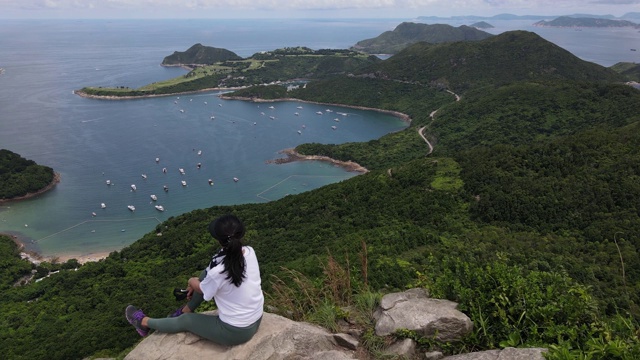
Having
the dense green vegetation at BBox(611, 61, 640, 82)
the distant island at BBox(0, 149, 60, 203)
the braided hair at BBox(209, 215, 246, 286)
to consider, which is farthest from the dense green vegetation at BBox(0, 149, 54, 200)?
the dense green vegetation at BBox(611, 61, 640, 82)

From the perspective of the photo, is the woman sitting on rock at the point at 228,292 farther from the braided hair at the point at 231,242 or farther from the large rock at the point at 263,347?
the large rock at the point at 263,347

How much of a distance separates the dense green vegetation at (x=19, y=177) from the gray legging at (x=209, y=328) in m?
52.0

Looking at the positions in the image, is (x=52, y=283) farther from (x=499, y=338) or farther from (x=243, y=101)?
(x=243, y=101)

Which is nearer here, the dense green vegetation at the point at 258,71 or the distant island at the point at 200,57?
the dense green vegetation at the point at 258,71

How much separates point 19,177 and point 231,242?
5473cm

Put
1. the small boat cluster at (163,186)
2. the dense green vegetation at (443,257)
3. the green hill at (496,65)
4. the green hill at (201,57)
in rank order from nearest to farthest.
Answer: the dense green vegetation at (443,257)
the small boat cluster at (163,186)
the green hill at (496,65)
the green hill at (201,57)

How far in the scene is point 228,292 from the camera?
446 centimetres

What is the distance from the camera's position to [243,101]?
96.7 meters

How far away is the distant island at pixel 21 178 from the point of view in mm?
44438

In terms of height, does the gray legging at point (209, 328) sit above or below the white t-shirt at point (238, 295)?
below

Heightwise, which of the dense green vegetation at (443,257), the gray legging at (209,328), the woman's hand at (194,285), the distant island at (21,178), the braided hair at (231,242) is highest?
the braided hair at (231,242)

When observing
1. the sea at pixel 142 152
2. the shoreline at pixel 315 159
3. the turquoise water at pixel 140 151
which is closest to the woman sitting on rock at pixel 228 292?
the turquoise water at pixel 140 151

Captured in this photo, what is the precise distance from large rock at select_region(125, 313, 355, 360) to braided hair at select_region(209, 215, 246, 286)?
2.76 ft

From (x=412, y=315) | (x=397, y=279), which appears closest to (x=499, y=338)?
(x=412, y=315)
